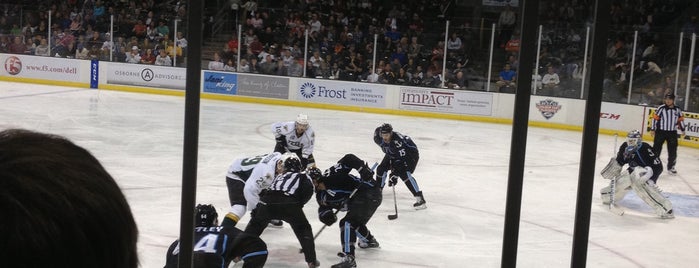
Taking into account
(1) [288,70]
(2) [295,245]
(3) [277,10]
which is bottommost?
(2) [295,245]

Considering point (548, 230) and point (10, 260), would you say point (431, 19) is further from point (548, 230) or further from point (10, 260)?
point (10, 260)

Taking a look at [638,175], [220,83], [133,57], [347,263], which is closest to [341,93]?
[220,83]

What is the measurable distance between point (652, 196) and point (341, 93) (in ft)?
32.7

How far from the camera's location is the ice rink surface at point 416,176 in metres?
7.77

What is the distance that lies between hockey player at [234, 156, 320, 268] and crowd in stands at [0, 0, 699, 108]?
11.7 m

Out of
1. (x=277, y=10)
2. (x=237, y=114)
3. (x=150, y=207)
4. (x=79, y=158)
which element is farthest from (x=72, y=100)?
(x=79, y=158)

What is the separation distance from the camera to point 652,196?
9766 millimetres

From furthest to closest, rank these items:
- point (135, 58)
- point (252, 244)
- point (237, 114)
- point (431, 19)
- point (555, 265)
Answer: point (431, 19)
point (135, 58)
point (237, 114)
point (555, 265)
point (252, 244)

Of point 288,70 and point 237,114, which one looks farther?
point 288,70

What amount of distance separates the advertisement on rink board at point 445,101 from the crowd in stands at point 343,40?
0.21 metres

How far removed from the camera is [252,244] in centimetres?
559

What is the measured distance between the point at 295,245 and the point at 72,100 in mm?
11817

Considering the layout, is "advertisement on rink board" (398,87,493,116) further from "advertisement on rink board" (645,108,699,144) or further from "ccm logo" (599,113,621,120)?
"advertisement on rink board" (645,108,699,144)

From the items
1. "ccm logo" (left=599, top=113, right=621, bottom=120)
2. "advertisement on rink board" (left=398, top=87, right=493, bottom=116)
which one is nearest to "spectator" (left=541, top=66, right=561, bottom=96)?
"ccm logo" (left=599, top=113, right=621, bottom=120)
